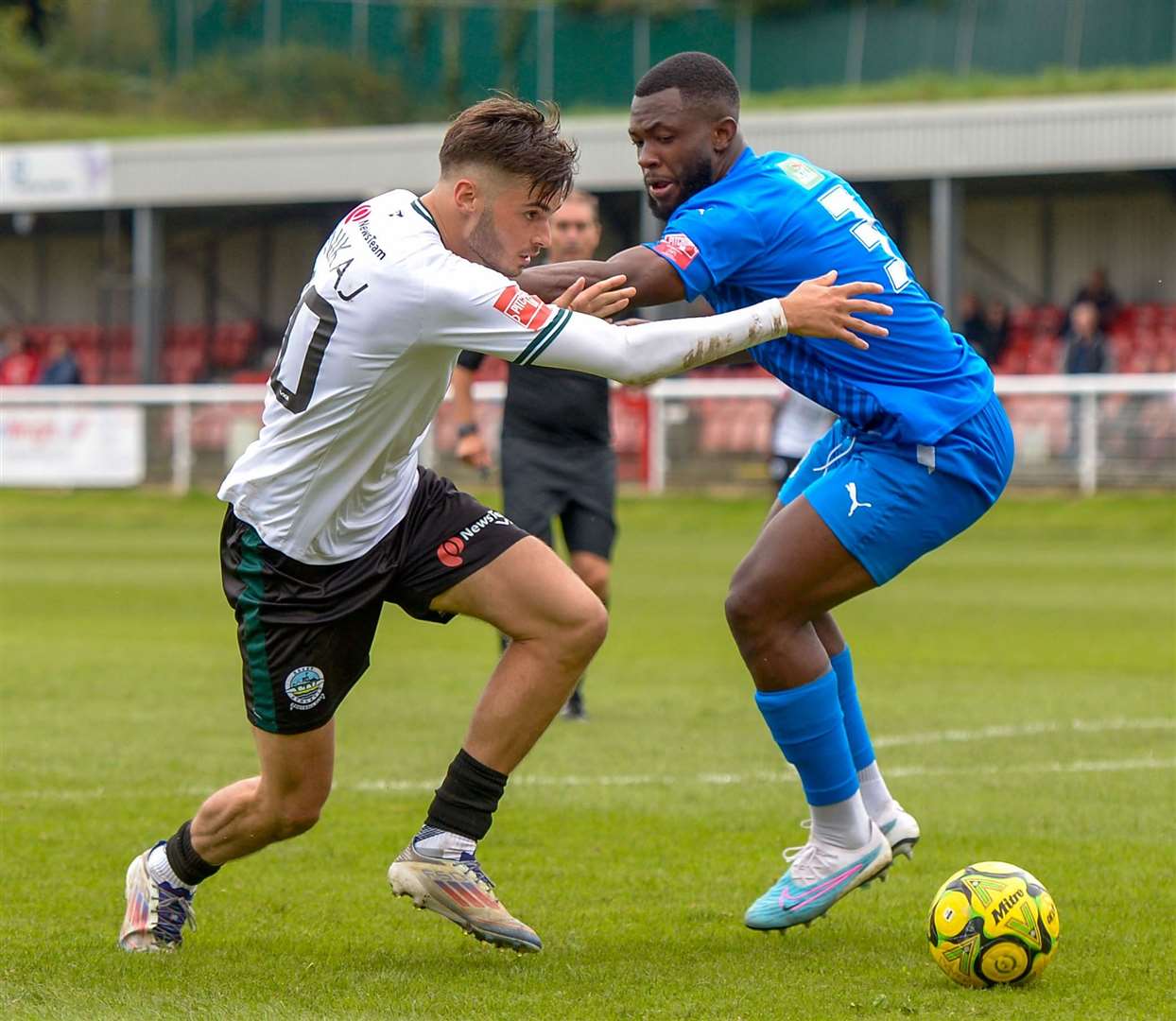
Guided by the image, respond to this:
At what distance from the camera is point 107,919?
5.48 metres

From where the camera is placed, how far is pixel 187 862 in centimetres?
516

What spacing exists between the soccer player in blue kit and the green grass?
31522 millimetres

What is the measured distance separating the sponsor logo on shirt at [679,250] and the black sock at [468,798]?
1425 mm

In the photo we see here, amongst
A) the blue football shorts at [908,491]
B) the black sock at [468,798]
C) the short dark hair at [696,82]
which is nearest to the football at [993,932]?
the blue football shorts at [908,491]

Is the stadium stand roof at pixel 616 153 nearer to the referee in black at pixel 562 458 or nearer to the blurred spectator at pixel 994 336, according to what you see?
the blurred spectator at pixel 994 336

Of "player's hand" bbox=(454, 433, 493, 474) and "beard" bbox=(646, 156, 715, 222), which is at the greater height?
"beard" bbox=(646, 156, 715, 222)

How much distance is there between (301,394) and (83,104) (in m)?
45.8

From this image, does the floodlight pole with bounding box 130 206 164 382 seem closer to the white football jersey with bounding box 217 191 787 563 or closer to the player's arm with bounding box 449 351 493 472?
the player's arm with bounding box 449 351 493 472

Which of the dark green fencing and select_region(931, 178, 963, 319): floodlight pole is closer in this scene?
select_region(931, 178, 963, 319): floodlight pole

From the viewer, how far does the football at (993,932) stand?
4746mm

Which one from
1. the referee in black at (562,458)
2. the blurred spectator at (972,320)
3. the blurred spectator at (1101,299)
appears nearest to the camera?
the referee in black at (562,458)

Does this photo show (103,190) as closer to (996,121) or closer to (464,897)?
(996,121)

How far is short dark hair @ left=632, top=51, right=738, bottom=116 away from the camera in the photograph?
5352 millimetres

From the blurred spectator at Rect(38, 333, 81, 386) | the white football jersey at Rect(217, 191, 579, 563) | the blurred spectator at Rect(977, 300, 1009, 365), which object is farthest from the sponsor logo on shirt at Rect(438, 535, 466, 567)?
the blurred spectator at Rect(38, 333, 81, 386)
